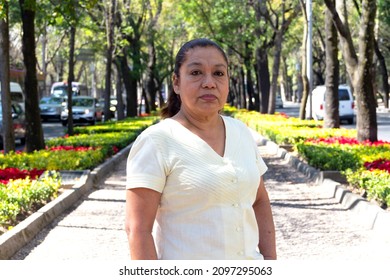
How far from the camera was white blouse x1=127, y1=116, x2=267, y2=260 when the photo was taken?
2.88 metres

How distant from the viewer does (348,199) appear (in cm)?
1090

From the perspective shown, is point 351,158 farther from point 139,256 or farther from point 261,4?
point 261,4

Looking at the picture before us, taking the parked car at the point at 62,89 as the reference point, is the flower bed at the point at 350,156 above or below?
below

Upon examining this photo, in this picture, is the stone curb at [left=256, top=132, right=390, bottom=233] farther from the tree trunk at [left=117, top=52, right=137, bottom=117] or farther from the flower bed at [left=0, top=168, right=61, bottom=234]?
the tree trunk at [left=117, top=52, right=137, bottom=117]

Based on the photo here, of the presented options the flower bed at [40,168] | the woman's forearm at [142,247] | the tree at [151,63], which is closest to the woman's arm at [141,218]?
the woman's forearm at [142,247]

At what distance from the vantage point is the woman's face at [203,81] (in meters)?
3.07

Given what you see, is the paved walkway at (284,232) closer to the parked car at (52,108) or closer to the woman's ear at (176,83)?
the woman's ear at (176,83)

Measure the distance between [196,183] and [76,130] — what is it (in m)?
24.4

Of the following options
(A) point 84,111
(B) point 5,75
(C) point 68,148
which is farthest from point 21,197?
(A) point 84,111

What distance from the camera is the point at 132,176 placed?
2.89m

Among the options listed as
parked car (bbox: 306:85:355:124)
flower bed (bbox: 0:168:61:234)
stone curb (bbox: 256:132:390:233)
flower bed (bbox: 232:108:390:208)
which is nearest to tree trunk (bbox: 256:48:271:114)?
parked car (bbox: 306:85:355:124)

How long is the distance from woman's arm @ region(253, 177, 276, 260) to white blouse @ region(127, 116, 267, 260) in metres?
0.22

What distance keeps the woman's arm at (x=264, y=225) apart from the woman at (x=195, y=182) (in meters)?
0.11

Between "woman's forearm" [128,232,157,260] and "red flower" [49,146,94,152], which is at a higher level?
"woman's forearm" [128,232,157,260]
